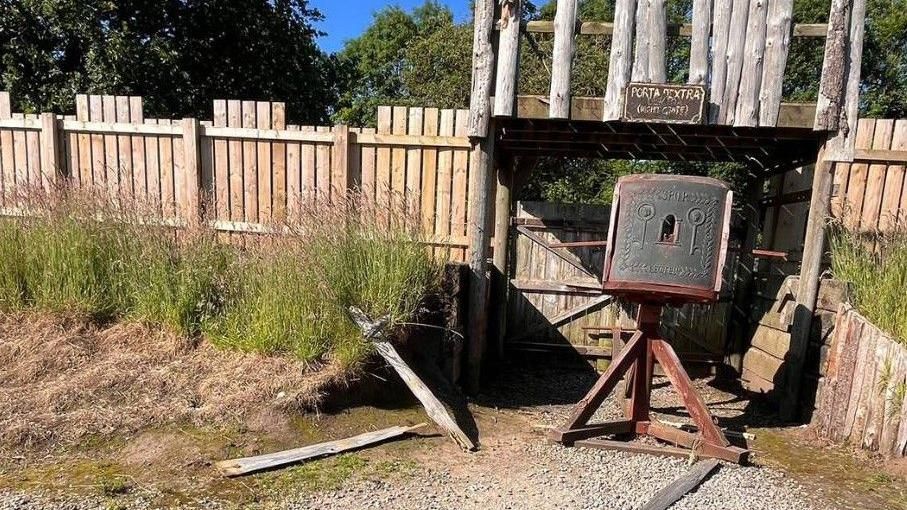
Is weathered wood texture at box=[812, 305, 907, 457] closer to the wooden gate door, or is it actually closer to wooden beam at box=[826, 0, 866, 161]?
wooden beam at box=[826, 0, 866, 161]

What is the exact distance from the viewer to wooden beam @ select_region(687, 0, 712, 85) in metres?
4.39

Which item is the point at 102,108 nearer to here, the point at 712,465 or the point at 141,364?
the point at 141,364

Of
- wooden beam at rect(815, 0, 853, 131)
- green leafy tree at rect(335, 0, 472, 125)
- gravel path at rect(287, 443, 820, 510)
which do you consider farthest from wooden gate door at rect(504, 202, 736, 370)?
green leafy tree at rect(335, 0, 472, 125)

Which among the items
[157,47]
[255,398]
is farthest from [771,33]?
[157,47]

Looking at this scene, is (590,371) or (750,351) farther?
(590,371)

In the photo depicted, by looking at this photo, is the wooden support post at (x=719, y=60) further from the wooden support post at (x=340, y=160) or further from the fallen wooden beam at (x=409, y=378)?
the wooden support post at (x=340, y=160)

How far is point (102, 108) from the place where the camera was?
5.92 m

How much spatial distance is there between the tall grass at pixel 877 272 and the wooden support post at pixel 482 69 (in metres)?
3.17

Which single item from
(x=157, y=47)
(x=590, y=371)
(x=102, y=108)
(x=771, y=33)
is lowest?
(x=590, y=371)

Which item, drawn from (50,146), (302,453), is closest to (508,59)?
(302,453)

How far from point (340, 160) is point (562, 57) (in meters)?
2.38

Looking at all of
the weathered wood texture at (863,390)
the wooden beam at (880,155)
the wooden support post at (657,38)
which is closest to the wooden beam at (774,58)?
the wooden support post at (657,38)

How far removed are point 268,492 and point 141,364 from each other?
177cm

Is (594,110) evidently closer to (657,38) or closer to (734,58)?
(657,38)
